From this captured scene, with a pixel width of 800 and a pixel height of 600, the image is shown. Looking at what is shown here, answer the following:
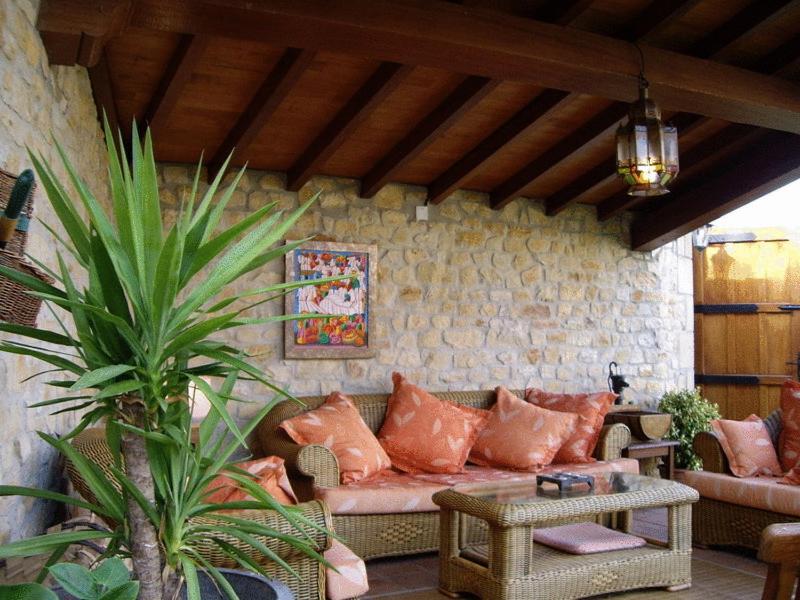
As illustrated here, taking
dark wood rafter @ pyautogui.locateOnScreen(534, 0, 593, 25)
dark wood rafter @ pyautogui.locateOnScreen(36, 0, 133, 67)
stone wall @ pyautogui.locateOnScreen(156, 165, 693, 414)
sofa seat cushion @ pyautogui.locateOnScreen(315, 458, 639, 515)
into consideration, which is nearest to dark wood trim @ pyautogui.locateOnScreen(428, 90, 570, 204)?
stone wall @ pyautogui.locateOnScreen(156, 165, 693, 414)

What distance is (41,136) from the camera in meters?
2.79

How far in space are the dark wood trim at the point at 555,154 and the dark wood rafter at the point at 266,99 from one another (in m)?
2.04

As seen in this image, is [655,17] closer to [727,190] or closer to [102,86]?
[727,190]

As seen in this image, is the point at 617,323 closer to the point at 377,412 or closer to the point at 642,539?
the point at 377,412

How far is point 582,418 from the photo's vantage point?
17.6 ft

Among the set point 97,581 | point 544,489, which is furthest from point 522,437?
point 97,581

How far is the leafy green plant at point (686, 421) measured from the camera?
6.48 metres

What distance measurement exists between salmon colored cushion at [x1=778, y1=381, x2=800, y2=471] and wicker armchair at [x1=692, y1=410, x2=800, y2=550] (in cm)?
11

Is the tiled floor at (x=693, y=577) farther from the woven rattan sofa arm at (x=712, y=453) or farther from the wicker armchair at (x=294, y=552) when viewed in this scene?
the wicker armchair at (x=294, y=552)

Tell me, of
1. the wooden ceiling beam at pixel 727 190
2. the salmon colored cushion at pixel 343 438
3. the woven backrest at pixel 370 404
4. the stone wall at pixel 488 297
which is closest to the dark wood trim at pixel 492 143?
the stone wall at pixel 488 297

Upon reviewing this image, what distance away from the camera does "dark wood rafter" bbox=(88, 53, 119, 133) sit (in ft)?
12.3

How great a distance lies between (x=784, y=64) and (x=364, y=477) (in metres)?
3.44

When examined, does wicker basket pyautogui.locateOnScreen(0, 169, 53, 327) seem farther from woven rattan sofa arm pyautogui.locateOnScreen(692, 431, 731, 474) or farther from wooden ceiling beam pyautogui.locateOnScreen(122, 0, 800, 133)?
woven rattan sofa arm pyautogui.locateOnScreen(692, 431, 731, 474)

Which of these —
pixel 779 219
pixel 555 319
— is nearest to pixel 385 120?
pixel 555 319
